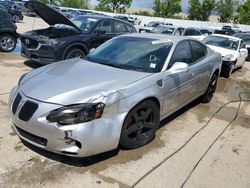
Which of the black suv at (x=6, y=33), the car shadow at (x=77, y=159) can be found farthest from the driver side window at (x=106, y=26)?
the car shadow at (x=77, y=159)

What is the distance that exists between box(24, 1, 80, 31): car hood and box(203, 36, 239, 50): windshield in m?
5.56

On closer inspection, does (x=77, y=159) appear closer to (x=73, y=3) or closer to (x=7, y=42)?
(x=7, y=42)

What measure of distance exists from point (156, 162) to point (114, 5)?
6254 centimetres

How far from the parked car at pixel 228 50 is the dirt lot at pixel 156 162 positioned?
501 cm

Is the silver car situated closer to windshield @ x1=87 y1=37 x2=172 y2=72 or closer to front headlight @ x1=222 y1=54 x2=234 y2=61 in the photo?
windshield @ x1=87 y1=37 x2=172 y2=72

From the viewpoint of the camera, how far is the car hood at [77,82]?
353 cm

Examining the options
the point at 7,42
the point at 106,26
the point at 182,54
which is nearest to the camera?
the point at 182,54

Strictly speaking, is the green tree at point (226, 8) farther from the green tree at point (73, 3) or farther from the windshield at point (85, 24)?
the windshield at point (85, 24)

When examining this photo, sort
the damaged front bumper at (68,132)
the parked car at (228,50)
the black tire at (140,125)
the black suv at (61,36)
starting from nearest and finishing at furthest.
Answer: the damaged front bumper at (68,132) → the black tire at (140,125) → the black suv at (61,36) → the parked car at (228,50)

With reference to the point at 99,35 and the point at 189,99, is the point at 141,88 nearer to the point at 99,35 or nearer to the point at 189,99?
the point at 189,99

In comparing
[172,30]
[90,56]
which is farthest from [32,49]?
[172,30]

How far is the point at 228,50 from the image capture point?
10.9 meters

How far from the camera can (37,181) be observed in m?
3.34

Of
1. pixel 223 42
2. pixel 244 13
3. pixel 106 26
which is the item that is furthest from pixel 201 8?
pixel 106 26
